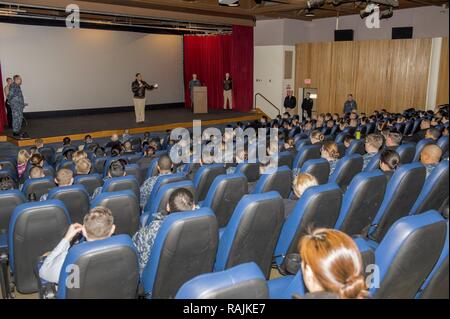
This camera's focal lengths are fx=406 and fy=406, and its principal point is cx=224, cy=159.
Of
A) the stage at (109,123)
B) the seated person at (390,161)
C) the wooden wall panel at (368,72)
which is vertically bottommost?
the stage at (109,123)

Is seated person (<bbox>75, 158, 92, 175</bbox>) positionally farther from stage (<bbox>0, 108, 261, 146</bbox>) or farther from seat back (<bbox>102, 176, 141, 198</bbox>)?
stage (<bbox>0, 108, 261, 146</bbox>)

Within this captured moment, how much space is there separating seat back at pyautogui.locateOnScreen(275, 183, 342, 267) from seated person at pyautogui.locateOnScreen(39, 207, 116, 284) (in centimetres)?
112

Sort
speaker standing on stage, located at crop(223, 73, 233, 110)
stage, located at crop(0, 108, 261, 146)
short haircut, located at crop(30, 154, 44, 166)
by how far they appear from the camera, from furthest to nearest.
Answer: speaker standing on stage, located at crop(223, 73, 233, 110) < stage, located at crop(0, 108, 261, 146) < short haircut, located at crop(30, 154, 44, 166)

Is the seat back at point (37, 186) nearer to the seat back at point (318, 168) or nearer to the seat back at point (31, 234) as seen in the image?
the seat back at point (31, 234)

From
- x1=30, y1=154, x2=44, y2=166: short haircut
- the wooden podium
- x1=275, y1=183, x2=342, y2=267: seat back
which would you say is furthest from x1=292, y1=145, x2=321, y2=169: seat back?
the wooden podium

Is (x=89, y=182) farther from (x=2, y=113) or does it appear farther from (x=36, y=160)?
(x=2, y=113)

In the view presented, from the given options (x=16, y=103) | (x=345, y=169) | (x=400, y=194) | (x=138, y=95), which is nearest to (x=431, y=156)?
(x=345, y=169)

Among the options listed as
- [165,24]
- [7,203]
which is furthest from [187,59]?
[7,203]

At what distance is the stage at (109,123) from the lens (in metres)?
10.3

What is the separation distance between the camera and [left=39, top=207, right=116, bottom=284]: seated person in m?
2.18

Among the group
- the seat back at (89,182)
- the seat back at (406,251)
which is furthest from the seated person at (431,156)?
the seat back at (89,182)

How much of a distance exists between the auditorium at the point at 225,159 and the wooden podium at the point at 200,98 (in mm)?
65
